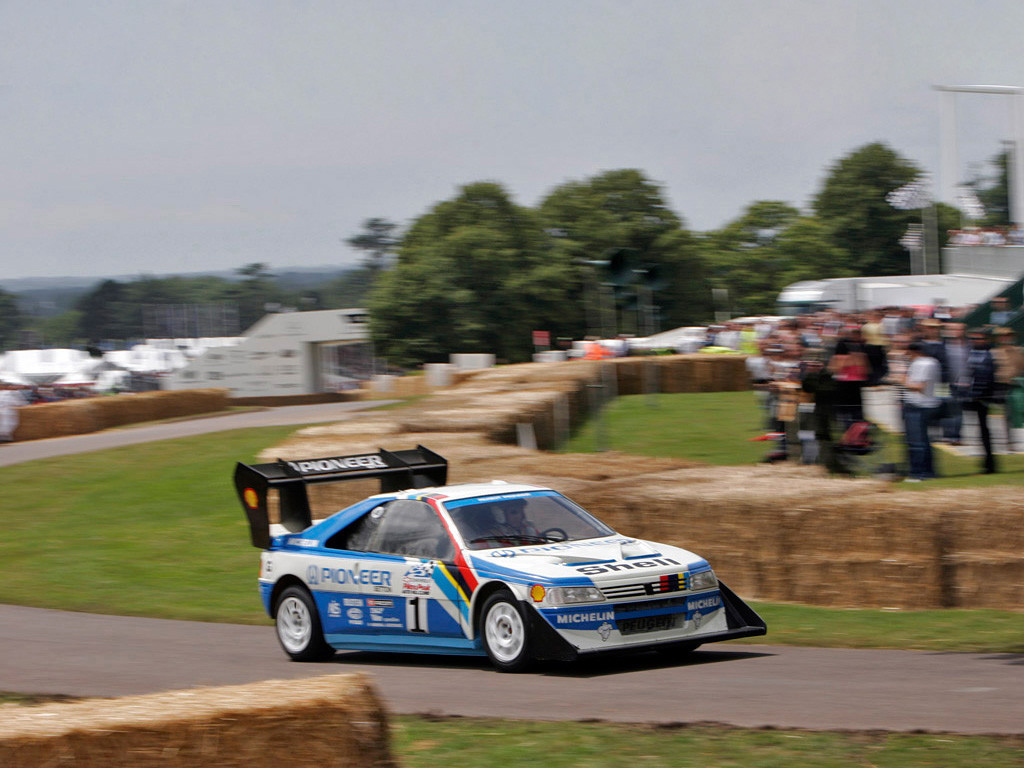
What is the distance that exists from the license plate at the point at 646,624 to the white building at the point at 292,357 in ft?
129

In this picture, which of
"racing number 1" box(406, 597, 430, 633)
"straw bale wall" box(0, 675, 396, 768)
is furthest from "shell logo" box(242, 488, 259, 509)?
"straw bale wall" box(0, 675, 396, 768)

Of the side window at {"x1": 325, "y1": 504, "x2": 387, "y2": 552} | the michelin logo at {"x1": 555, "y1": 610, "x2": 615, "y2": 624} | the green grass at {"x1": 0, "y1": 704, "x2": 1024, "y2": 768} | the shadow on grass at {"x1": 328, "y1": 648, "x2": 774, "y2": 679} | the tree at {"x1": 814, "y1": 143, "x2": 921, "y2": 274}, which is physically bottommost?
the shadow on grass at {"x1": 328, "y1": 648, "x2": 774, "y2": 679}

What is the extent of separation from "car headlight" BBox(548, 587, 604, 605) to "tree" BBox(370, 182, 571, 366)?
67.0 m

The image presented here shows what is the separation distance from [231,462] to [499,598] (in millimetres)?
14830

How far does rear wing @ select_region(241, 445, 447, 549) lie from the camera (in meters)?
10.3

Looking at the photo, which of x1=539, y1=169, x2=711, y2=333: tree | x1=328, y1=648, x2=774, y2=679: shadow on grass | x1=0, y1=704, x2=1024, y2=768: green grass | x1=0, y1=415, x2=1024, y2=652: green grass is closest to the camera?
x1=0, y1=704, x2=1024, y2=768: green grass

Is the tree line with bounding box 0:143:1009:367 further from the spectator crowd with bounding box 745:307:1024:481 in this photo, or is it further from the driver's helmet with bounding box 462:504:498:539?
the driver's helmet with bounding box 462:504:498:539

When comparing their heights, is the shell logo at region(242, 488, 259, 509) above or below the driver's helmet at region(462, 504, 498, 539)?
above

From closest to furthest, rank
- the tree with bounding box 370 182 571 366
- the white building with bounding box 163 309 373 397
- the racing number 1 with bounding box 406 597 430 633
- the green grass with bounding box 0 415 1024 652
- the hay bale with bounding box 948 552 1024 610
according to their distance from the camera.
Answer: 1. the racing number 1 with bounding box 406 597 430 633
2. the green grass with bounding box 0 415 1024 652
3. the hay bale with bounding box 948 552 1024 610
4. the white building with bounding box 163 309 373 397
5. the tree with bounding box 370 182 571 366

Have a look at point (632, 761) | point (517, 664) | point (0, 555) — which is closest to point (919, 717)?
point (632, 761)

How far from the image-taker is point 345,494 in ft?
47.9

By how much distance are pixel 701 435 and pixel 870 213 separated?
3044 inches

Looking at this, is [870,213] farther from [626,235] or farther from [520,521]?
[520,521]

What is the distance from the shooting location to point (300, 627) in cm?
989
